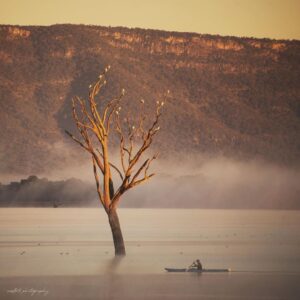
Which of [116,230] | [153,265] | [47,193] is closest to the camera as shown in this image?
[153,265]

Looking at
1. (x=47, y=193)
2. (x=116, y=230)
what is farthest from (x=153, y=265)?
(x=47, y=193)

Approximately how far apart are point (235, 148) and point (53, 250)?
81439 millimetres

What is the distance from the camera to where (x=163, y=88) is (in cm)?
11488

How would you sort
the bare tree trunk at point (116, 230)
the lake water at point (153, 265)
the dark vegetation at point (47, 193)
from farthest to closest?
1. the dark vegetation at point (47, 193)
2. the bare tree trunk at point (116, 230)
3. the lake water at point (153, 265)

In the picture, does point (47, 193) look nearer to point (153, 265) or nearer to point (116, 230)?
point (116, 230)

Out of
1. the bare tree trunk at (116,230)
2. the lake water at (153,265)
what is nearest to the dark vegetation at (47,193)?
the lake water at (153,265)

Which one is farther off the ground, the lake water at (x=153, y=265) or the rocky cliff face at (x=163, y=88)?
the rocky cliff face at (x=163, y=88)

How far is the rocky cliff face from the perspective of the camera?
10688 centimetres

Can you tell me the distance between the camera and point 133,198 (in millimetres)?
115000

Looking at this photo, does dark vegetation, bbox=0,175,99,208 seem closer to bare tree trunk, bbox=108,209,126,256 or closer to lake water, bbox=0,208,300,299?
lake water, bbox=0,208,300,299

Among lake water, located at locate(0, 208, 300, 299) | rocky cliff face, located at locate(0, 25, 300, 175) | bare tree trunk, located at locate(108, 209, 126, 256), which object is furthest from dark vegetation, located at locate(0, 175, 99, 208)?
bare tree trunk, located at locate(108, 209, 126, 256)

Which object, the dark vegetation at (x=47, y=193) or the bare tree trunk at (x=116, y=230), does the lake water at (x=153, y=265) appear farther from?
the dark vegetation at (x=47, y=193)

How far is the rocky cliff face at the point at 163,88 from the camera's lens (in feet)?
351

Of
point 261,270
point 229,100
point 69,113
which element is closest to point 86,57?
point 69,113
